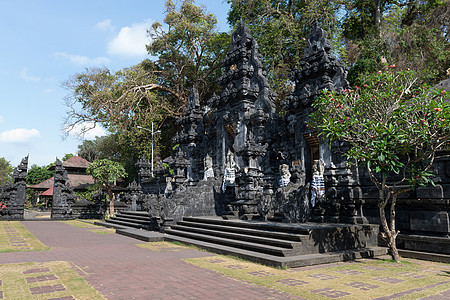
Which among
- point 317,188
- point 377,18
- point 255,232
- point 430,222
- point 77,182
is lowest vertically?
point 255,232

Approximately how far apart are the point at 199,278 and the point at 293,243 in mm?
2992

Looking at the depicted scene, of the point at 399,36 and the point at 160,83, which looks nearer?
the point at 399,36

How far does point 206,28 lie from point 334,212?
26.9 meters

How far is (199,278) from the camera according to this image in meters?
6.79

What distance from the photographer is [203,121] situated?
2584 cm

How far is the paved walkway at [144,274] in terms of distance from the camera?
223 inches

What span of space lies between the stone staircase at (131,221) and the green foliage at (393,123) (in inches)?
435

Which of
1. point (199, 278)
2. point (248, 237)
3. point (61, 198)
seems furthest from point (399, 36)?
point (61, 198)

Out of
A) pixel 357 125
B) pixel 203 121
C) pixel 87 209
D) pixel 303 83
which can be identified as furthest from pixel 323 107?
pixel 87 209

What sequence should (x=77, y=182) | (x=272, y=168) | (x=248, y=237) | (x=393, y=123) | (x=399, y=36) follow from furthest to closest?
1. (x=77, y=182)
2. (x=399, y=36)
3. (x=272, y=168)
4. (x=248, y=237)
5. (x=393, y=123)

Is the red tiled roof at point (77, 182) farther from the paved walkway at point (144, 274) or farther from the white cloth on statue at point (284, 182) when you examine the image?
the paved walkway at point (144, 274)

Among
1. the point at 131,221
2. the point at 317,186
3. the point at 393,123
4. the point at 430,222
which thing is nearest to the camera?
the point at 393,123

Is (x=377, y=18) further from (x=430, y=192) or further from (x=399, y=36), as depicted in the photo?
(x=430, y=192)

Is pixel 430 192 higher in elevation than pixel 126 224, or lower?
higher
